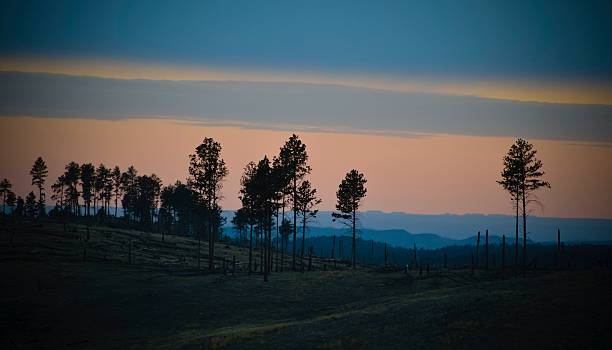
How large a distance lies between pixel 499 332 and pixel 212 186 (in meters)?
51.6

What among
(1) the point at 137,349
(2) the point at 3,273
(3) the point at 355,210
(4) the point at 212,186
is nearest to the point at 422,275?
(3) the point at 355,210

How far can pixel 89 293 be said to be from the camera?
59344 millimetres

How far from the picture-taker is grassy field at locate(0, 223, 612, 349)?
117ft

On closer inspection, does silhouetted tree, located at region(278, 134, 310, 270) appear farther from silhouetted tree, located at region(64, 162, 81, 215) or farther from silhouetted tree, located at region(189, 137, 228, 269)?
silhouetted tree, located at region(64, 162, 81, 215)

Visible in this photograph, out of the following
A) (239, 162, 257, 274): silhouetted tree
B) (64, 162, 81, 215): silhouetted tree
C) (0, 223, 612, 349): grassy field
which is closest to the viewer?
(0, 223, 612, 349): grassy field

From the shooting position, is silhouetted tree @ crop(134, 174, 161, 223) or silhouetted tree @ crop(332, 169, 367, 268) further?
silhouetted tree @ crop(134, 174, 161, 223)

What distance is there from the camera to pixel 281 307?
178 feet

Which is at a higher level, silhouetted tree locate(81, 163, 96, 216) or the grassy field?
silhouetted tree locate(81, 163, 96, 216)

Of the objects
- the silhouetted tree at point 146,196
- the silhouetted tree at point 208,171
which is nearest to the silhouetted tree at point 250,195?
the silhouetted tree at point 208,171

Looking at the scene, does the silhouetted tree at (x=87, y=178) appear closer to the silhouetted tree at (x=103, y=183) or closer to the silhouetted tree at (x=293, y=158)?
the silhouetted tree at (x=103, y=183)

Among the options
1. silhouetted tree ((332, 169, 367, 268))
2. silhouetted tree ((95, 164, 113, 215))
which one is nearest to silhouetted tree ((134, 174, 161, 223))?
silhouetted tree ((95, 164, 113, 215))

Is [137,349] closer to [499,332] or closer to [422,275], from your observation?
[499,332]

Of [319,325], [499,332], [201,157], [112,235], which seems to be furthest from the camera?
[112,235]

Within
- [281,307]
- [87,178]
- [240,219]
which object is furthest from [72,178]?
[281,307]
